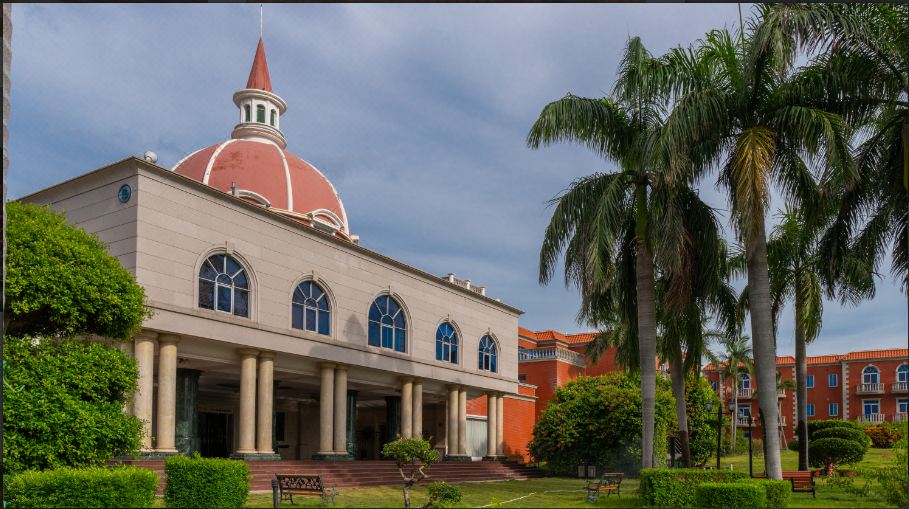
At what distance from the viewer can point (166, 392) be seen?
20.1 m

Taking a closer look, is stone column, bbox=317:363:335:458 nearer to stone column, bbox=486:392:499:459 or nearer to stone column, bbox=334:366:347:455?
stone column, bbox=334:366:347:455

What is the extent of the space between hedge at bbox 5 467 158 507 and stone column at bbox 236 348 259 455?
10.5 metres

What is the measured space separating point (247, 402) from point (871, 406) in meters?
43.4

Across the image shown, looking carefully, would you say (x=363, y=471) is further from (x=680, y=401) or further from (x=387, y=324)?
(x=680, y=401)

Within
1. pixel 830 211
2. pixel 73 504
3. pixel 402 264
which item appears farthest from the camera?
pixel 402 264

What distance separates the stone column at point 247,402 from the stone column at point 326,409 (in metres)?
2.98

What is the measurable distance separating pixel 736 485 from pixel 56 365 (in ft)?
38.4

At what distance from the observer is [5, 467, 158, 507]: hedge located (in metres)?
11.6

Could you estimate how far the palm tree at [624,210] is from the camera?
56.3ft

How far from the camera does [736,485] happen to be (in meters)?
13.3

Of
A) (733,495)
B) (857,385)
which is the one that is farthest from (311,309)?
(857,385)

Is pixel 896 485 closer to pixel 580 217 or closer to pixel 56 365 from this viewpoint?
pixel 580 217

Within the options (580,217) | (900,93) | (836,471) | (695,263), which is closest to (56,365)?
(580,217)

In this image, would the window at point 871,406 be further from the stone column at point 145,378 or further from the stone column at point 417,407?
the stone column at point 145,378
